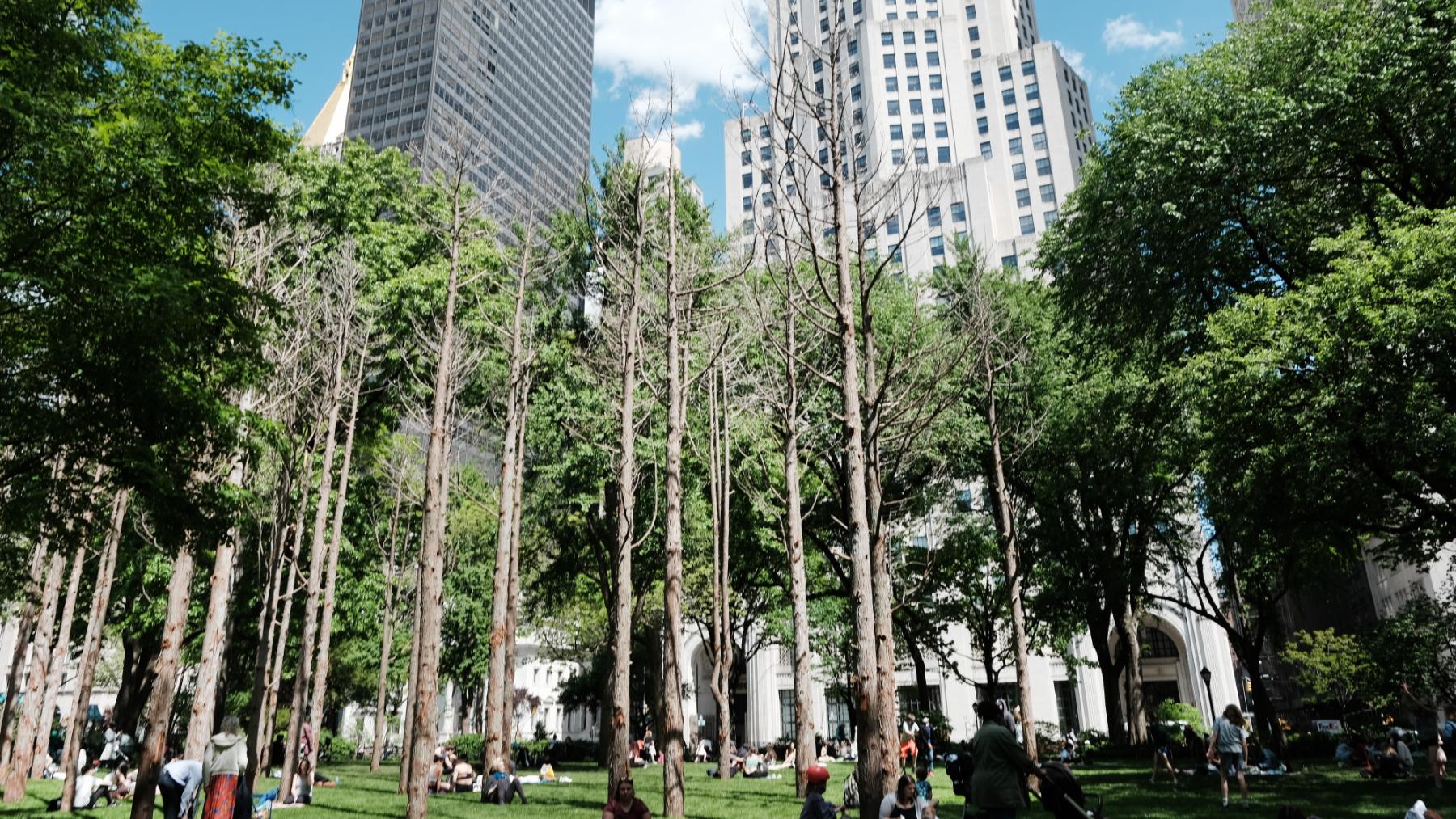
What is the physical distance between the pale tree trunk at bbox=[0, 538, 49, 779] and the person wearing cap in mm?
16369

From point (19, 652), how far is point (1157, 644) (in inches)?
1864

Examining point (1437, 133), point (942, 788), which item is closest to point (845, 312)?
point (942, 788)

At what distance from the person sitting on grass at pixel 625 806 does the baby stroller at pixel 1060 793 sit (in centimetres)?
389

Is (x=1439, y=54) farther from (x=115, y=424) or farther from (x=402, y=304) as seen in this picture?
(x=402, y=304)

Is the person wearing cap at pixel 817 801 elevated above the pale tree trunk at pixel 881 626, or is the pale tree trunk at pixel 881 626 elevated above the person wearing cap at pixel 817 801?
the pale tree trunk at pixel 881 626

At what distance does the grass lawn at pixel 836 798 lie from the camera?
12664 millimetres

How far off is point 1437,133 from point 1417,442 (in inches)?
263

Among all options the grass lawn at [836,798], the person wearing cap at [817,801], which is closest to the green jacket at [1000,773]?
the person wearing cap at [817,801]

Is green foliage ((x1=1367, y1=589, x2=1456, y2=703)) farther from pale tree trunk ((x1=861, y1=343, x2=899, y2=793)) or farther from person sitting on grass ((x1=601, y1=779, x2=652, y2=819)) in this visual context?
person sitting on grass ((x1=601, y1=779, x2=652, y2=819))

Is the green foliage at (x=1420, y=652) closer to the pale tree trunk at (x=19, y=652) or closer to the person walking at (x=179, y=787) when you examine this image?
the person walking at (x=179, y=787)

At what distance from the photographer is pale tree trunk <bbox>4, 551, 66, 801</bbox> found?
1614 cm

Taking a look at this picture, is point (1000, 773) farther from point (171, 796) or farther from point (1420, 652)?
point (1420, 652)

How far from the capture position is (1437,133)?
15484mm

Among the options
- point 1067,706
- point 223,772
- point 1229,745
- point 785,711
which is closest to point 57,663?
point 223,772
